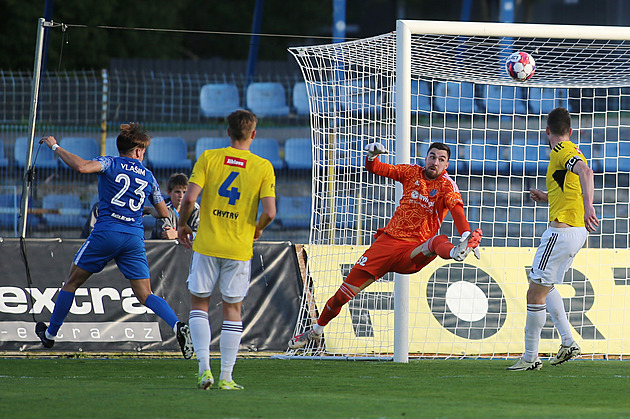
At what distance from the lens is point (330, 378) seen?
6.81 meters

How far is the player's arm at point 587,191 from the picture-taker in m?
6.90

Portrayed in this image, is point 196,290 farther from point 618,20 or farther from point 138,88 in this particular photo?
point 618,20

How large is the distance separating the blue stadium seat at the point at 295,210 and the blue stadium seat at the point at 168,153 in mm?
1788

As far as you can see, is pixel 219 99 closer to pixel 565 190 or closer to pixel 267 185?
pixel 565 190

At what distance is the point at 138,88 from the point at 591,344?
8.05 metres

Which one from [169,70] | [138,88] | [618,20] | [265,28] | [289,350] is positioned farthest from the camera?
[265,28]

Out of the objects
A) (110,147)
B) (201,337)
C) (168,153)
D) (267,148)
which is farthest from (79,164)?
(267,148)

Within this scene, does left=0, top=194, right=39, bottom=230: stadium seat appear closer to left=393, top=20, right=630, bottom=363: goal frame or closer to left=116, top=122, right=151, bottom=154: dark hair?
left=116, top=122, right=151, bottom=154: dark hair

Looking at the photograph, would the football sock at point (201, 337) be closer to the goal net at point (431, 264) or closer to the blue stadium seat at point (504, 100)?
the goal net at point (431, 264)

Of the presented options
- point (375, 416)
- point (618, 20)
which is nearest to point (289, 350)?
point (375, 416)

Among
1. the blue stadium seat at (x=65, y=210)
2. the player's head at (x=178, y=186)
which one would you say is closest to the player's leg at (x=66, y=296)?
the player's head at (x=178, y=186)

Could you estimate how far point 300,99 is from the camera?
60.5 ft

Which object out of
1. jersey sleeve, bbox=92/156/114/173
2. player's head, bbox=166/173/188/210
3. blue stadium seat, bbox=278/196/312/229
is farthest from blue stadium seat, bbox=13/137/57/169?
jersey sleeve, bbox=92/156/114/173

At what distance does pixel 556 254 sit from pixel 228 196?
303 centimetres
